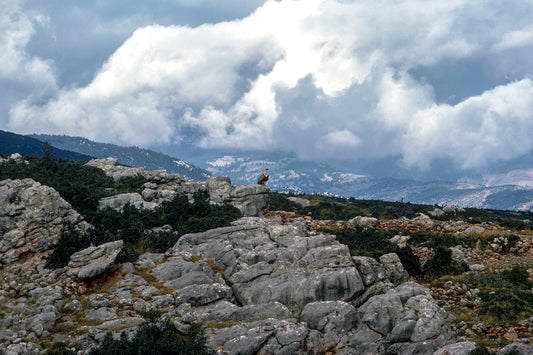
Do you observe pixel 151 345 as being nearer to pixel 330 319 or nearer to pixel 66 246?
pixel 330 319

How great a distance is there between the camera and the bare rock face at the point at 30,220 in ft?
108

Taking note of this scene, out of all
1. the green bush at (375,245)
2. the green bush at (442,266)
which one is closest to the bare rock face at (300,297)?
the green bush at (375,245)

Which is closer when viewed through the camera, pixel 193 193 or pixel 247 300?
pixel 247 300

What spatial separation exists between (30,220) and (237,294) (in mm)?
19408

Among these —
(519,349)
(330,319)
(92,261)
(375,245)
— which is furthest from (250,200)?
(519,349)

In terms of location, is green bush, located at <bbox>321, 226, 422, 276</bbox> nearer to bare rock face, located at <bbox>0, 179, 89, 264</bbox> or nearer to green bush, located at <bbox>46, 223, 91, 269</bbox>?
green bush, located at <bbox>46, 223, 91, 269</bbox>

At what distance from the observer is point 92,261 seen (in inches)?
1182

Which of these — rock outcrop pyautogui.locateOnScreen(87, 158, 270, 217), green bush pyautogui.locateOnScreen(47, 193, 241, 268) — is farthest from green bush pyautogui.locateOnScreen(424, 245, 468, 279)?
rock outcrop pyautogui.locateOnScreen(87, 158, 270, 217)

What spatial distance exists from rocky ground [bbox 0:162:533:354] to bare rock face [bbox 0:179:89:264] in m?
0.10

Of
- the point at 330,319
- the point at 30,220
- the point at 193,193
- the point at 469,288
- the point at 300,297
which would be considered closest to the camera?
the point at 330,319

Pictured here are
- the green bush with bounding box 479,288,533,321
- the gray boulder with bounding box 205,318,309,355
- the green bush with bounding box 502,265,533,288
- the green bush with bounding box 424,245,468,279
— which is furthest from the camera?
the green bush with bounding box 424,245,468,279

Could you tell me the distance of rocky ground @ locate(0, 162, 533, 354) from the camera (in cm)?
2092

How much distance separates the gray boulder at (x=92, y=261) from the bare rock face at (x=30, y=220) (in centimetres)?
503

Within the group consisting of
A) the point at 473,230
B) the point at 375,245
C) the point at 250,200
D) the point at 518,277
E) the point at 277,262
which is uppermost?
the point at 250,200
